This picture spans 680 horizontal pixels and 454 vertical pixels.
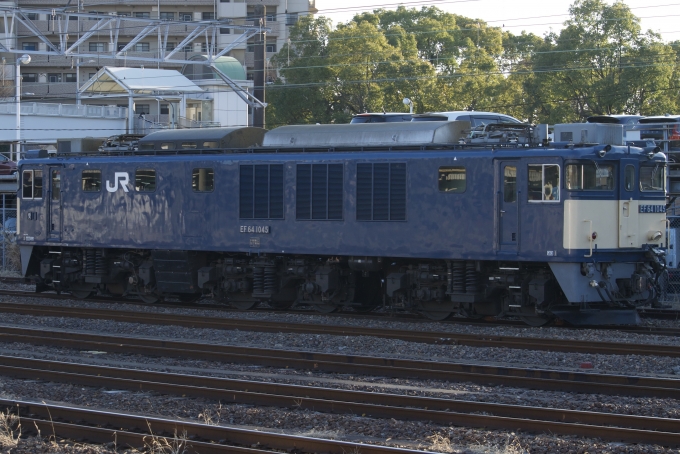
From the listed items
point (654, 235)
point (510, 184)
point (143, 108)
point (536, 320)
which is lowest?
point (536, 320)

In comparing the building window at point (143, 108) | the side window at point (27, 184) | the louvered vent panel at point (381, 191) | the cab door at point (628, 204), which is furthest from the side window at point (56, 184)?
the building window at point (143, 108)

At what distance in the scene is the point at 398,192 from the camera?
1839cm

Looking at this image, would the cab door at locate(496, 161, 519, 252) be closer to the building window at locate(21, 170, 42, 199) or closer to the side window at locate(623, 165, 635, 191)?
the side window at locate(623, 165, 635, 191)

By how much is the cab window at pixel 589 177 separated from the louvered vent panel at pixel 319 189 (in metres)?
5.27

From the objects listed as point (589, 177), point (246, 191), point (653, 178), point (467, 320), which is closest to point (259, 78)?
point (246, 191)

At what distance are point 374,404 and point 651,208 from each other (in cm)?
925

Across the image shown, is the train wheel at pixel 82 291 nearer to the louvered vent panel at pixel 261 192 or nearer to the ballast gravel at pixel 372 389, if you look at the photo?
the ballast gravel at pixel 372 389

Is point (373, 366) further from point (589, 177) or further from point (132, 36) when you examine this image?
point (132, 36)

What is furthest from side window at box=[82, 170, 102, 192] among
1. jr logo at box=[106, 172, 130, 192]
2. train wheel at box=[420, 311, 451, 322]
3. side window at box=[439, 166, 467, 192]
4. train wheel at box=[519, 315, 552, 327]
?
train wheel at box=[519, 315, 552, 327]

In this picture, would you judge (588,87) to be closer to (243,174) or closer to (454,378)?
(243,174)

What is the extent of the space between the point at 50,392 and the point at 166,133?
38.5ft

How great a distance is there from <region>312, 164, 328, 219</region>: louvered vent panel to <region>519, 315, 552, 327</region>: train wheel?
15.4 ft

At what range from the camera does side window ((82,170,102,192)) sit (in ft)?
73.7

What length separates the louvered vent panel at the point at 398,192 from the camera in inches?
720
